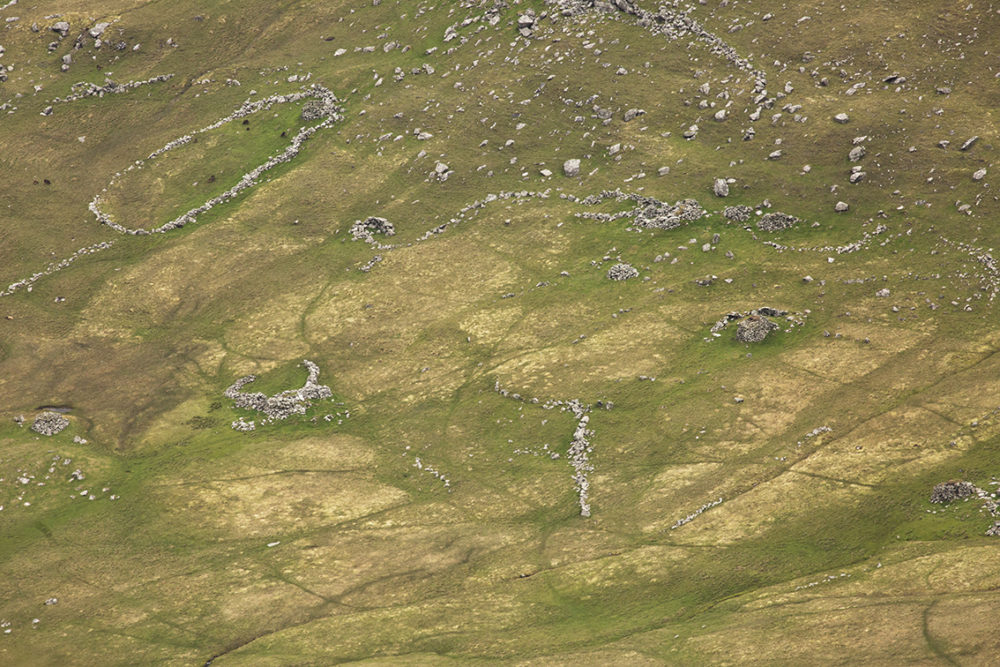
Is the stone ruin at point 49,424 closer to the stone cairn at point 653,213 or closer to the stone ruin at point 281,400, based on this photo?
the stone ruin at point 281,400

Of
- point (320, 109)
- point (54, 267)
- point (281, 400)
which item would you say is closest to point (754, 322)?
point (281, 400)

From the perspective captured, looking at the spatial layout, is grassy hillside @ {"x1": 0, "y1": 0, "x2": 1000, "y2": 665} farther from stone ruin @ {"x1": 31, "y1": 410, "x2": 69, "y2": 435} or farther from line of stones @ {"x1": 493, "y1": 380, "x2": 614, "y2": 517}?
stone ruin @ {"x1": 31, "y1": 410, "x2": 69, "y2": 435}

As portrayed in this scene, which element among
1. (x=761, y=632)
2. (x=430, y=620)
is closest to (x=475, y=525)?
(x=430, y=620)

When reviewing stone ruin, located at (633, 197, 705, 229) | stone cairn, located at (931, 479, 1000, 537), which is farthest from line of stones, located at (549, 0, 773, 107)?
stone cairn, located at (931, 479, 1000, 537)

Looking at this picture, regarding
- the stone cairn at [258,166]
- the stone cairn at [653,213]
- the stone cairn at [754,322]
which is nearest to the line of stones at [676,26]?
the stone cairn at [653,213]

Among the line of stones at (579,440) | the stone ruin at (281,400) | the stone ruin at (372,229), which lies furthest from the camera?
the stone ruin at (372,229)

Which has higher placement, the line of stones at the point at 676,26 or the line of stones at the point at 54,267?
the line of stones at the point at 676,26
